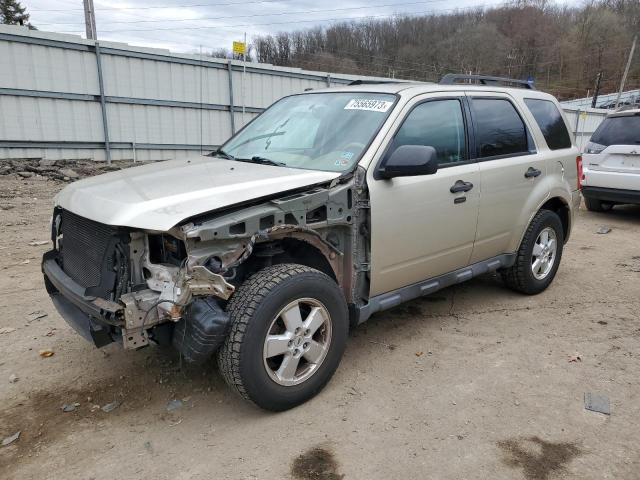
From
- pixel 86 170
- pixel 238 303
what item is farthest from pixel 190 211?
pixel 86 170

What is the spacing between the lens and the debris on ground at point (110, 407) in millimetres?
3051

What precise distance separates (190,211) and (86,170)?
32.1 ft

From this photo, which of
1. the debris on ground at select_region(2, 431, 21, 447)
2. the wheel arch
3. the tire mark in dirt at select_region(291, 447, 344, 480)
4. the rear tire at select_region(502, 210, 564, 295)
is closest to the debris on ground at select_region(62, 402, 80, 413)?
the debris on ground at select_region(2, 431, 21, 447)

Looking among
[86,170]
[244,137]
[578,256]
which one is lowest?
[578,256]

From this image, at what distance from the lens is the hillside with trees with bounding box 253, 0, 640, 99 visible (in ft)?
144

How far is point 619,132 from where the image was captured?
8.45 metres

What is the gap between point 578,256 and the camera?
655 centimetres

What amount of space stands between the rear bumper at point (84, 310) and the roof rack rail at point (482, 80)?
326 cm

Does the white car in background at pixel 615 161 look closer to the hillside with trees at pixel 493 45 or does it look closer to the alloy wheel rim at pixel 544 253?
the alloy wheel rim at pixel 544 253

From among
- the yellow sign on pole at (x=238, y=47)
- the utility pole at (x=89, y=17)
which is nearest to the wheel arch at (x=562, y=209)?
the yellow sign on pole at (x=238, y=47)

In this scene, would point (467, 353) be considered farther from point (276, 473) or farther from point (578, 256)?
point (578, 256)

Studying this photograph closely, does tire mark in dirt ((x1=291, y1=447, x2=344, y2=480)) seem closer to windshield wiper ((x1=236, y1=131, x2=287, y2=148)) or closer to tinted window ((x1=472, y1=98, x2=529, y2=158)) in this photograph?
windshield wiper ((x1=236, y1=131, x2=287, y2=148))

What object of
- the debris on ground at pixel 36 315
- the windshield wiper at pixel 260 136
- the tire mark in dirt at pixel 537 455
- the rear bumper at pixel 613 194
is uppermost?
the windshield wiper at pixel 260 136

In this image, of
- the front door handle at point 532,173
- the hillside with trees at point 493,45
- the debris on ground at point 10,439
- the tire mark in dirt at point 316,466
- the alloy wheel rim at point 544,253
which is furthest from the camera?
the hillside with trees at point 493,45
